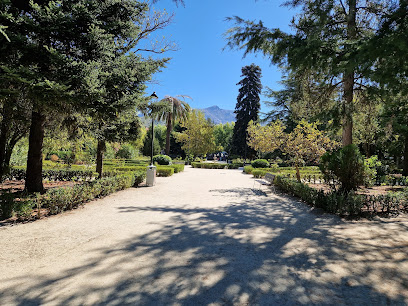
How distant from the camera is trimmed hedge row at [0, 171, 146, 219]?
18.2ft

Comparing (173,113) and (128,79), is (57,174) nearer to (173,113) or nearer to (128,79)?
(128,79)

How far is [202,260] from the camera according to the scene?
3584 millimetres

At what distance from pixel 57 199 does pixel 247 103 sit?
38.8 m

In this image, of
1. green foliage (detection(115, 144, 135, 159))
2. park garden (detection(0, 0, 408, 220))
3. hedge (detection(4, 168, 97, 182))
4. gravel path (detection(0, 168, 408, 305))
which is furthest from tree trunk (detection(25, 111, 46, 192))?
green foliage (detection(115, 144, 135, 159))

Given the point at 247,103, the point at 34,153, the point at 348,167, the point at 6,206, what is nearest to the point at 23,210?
the point at 6,206

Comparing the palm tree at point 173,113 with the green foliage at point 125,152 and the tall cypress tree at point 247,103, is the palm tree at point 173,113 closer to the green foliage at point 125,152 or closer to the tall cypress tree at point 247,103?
the green foliage at point 125,152

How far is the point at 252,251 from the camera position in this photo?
3990 millimetres

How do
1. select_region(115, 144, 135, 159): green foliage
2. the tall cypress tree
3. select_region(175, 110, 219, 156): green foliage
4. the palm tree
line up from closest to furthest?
the palm tree
select_region(115, 144, 135, 159): green foliage
select_region(175, 110, 219, 156): green foliage
the tall cypress tree

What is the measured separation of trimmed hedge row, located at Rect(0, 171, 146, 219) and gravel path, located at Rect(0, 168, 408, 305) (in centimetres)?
45

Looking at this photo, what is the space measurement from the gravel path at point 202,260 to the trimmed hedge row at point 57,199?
1.47 feet

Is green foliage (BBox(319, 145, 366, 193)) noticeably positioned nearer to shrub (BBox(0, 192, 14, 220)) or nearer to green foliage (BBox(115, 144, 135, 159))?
shrub (BBox(0, 192, 14, 220))

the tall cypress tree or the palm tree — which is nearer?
the palm tree

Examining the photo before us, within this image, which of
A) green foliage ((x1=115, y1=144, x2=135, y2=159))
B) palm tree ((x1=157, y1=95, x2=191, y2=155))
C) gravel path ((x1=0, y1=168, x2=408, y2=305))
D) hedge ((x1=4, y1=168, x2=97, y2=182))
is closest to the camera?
gravel path ((x1=0, y1=168, x2=408, y2=305))

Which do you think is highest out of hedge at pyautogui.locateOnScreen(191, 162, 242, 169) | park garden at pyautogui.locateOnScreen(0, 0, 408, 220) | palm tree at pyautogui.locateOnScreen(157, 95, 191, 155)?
palm tree at pyautogui.locateOnScreen(157, 95, 191, 155)
